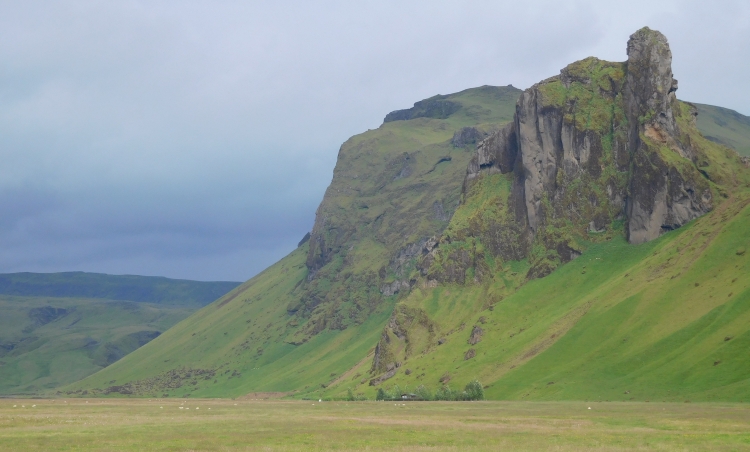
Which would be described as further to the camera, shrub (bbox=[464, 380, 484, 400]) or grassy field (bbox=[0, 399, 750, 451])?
shrub (bbox=[464, 380, 484, 400])

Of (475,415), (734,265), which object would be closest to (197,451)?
(475,415)

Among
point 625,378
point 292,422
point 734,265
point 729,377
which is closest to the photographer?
point 292,422

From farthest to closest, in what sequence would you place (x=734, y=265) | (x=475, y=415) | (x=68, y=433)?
(x=734, y=265)
(x=475, y=415)
(x=68, y=433)

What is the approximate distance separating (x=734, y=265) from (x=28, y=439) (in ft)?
571

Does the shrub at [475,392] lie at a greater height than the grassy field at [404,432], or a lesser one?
lesser

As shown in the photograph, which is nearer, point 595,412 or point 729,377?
point 595,412

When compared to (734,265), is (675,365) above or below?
below

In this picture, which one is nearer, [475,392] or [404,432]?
[404,432]

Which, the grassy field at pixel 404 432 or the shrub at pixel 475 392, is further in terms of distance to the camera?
the shrub at pixel 475 392

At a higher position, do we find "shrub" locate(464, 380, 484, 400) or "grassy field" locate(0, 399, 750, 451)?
"grassy field" locate(0, 399, 750, 451)

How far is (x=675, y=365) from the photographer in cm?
16575

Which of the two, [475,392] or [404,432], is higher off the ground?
[404,432]

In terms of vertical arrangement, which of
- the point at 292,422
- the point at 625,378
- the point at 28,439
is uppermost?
the point at 28,439

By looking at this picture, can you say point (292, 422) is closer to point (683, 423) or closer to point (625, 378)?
point (683, 423)
